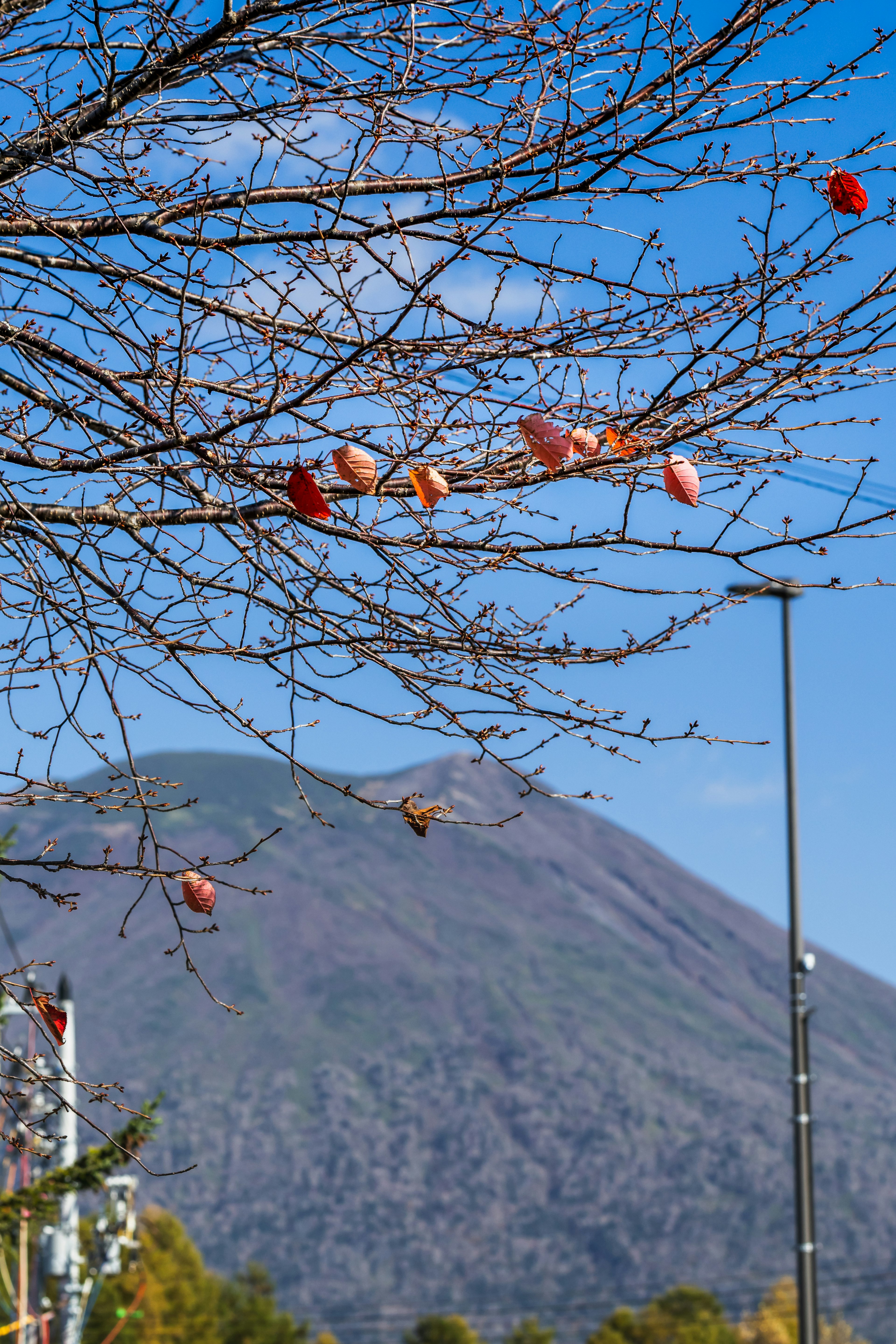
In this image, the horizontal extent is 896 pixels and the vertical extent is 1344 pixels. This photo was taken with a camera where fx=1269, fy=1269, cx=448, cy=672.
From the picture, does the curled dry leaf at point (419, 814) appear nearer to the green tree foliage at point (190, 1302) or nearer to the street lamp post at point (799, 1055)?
the street lamp post at point (799, 1055)

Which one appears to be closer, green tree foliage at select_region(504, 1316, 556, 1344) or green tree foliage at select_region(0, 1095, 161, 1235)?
green tree foliage at select_region(0, 1095, 161, 1235)

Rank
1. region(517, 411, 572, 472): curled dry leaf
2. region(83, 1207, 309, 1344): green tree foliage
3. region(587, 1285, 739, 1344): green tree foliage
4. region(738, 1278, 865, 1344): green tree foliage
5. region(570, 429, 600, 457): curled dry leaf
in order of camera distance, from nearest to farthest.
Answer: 1. region(517, 411, 572, 472): curled dry leaf
2. region(570, 429, 600, 457): curled dry leaf
3. region(83, 1207, 309, 1344): green tree foliage
4. region(587, 1285, 739, 1344): green tree foliage
5. region(738, 1278, 865, 1344): green tree foliage

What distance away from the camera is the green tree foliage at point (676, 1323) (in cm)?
4950

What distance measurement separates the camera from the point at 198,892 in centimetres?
334

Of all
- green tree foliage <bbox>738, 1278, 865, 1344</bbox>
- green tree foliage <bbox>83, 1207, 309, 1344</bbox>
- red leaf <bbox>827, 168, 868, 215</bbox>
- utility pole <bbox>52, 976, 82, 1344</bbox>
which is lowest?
green tree foliage <bbox>738, 1278, 865, 1344</bbox>

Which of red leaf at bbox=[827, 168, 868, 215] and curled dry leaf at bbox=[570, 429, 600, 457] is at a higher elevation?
red leaf at bbox=[827, 168, 868, 215]

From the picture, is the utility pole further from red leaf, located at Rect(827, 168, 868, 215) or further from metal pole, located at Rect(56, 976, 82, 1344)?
red leaf, located at Rect(827, 168, 868, 215)

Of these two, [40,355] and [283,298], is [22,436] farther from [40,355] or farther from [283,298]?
[283,298]

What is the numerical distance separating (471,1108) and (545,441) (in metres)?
157

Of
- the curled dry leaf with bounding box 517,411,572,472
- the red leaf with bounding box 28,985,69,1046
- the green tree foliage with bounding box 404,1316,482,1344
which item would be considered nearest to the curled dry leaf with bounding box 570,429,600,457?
the curled dry leaf with bounding box 517,411,572,472

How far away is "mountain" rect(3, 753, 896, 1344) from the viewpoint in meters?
121

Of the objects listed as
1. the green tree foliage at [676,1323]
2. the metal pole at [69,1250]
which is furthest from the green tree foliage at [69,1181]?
the green tree foliage at [676,1323]

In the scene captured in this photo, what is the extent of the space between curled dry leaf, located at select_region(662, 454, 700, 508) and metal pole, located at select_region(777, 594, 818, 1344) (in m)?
→ 8.17

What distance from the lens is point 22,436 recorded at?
3568 millimetres
